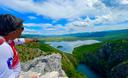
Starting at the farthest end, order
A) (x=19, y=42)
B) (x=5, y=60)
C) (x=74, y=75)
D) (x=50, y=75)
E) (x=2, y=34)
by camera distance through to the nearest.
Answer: (x=74, y=75) < (x=50, y=75) < (x=19, y=42) < (x=2, y=34) < (x=5, y=60)

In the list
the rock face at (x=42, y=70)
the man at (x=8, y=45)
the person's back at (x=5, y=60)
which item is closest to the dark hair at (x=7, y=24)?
the man at (x=8, y=45)

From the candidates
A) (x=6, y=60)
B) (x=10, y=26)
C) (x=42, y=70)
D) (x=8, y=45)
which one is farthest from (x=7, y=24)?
(x=42, y=70)

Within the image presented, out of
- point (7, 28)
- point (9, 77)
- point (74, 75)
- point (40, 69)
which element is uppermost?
point (7, 28)

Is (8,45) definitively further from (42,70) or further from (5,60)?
(42,70)

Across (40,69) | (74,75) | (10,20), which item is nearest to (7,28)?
(10,20)

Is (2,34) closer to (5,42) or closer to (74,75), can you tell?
(5,42)

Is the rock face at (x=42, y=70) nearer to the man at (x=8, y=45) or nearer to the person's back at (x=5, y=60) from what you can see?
the man at (x=8, y=45)

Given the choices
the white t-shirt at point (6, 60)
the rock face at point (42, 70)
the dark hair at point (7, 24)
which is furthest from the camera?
the rock face at point (42, 70)
